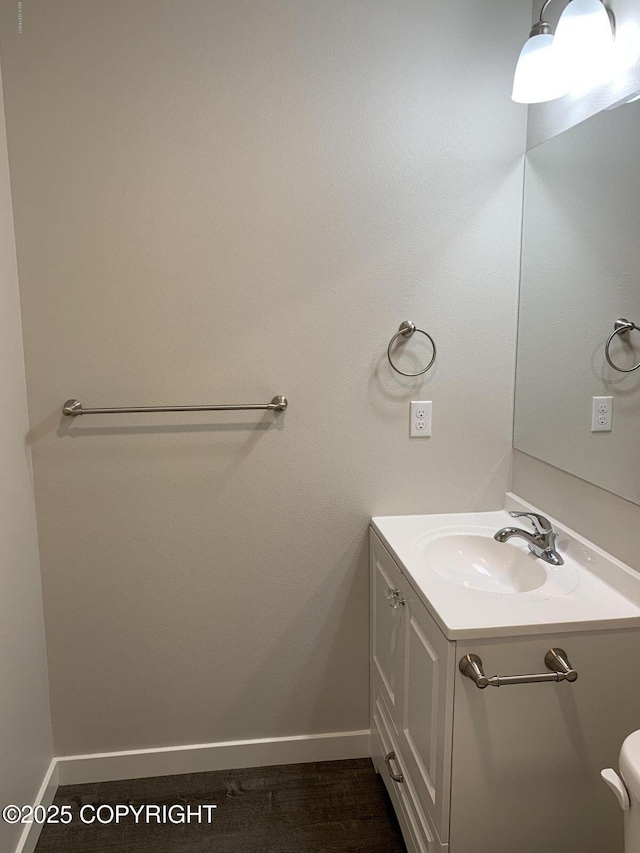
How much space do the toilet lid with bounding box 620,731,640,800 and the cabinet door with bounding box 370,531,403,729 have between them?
780 millimetres

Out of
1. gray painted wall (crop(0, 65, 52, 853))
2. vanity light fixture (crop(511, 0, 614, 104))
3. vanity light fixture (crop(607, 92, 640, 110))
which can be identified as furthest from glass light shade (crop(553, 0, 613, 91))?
gray painted wall (crop(0, 65, 52, 853))

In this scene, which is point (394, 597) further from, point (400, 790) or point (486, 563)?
point (400, 790)

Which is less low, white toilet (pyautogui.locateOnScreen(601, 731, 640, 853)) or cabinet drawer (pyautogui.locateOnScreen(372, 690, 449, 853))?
white toilet (pyautogui.locateOnScreen(601, 731, 640, 853))

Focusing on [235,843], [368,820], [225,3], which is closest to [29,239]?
[225,3]

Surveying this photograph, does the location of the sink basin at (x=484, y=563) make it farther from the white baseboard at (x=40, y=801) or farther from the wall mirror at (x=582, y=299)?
the white baseboard at (x=40, y=801)

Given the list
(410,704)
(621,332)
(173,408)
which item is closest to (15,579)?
(173,408)

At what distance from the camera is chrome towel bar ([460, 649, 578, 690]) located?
1.29 meters

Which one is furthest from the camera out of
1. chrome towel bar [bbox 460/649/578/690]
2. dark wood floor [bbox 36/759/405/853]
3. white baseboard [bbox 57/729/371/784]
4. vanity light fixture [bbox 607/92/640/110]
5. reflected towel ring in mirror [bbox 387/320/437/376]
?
white baseboard [bbox 57/729/371/784]

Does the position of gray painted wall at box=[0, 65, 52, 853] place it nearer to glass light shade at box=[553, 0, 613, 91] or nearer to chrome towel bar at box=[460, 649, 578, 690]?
chrome towel bar at box=[460, 649, 578, 690]

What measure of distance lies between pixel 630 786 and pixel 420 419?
3.97 ft

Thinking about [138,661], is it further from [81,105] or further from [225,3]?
[225,3]

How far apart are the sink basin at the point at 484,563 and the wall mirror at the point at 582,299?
28 cm

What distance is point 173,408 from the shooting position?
6.00 ft

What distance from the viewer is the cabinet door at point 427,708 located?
135 cm
